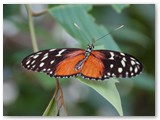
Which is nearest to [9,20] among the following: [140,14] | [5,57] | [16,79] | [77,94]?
[5,57]

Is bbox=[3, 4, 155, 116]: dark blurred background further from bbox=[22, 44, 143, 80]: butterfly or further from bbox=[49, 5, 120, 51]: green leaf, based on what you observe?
bbox=[22, 44, 143, 80]: butterfly

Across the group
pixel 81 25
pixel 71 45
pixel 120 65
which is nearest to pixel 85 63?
pixel 120 65

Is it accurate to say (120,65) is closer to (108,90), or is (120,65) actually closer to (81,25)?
(108,90)

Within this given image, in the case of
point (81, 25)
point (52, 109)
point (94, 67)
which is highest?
point (81, 25)

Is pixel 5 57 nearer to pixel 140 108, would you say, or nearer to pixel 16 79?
pixel 16 79

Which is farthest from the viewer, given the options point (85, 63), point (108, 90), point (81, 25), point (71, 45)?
point (71, 45)

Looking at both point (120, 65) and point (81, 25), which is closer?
point (120, 65)
